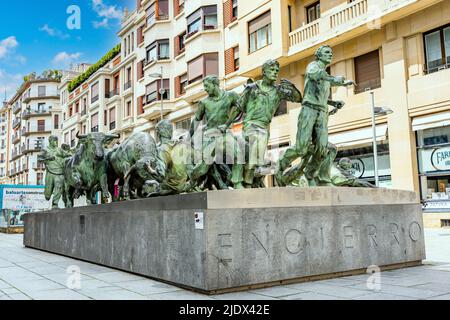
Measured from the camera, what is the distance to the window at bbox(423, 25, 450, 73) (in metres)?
17.9

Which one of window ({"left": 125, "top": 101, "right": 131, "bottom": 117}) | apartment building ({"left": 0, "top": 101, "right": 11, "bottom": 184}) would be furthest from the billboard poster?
apartment building ({"left": 0, "top": 101, "right": 11, "bottom": 184})

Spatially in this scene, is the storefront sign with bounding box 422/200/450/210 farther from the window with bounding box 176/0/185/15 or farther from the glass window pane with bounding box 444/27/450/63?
the window with bounding box 176/0/185/15

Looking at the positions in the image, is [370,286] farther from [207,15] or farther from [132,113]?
[132,113]

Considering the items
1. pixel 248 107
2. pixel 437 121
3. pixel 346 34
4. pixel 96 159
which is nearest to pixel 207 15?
pixel 346 34

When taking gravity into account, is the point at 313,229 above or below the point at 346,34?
below

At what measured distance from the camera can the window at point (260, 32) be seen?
81.9 ft

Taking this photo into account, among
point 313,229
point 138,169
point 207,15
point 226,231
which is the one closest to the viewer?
point 226,231

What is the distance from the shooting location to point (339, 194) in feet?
24.1

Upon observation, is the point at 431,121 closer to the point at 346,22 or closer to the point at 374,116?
the point at 374,116

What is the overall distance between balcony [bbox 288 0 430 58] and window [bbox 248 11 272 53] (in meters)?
1.72

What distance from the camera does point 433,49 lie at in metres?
18.4

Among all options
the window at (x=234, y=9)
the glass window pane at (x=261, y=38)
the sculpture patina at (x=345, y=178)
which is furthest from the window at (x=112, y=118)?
the sculpture patina at (x=345, y=178)

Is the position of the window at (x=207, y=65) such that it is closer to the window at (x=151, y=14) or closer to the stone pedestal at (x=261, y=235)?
the window at (x=151, y=14)

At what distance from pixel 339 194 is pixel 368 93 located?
45.9ft
